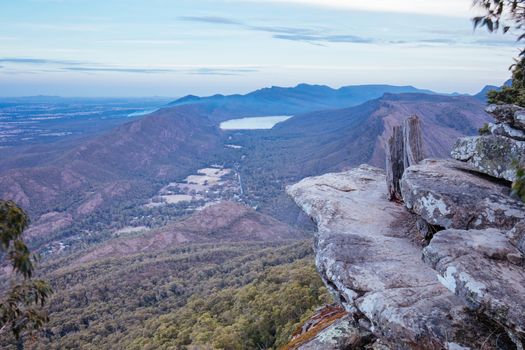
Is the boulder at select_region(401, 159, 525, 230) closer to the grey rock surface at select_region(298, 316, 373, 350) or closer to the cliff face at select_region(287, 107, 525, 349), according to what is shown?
the cliff face at select_region(287, 107, 525, 349)

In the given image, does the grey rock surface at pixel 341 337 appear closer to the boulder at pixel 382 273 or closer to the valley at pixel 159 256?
the boulder at pixel 382 273

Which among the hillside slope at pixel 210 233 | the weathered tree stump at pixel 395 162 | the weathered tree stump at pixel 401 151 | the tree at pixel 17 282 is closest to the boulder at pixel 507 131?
the weathered tree stump at pixel 401 151

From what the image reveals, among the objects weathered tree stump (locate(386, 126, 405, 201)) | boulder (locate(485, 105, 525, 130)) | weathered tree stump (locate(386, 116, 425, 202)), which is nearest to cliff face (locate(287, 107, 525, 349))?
weathered tree stump (locate(386, 126, 405, 201))

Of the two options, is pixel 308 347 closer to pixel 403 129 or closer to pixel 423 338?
pixel 423 338

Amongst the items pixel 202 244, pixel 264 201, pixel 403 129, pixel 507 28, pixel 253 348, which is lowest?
pixel 264 201

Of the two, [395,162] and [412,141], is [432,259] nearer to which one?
[395,162]

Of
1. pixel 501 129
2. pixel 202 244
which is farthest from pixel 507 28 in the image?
pixel 202 244

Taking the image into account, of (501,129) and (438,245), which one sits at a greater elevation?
(501,129)

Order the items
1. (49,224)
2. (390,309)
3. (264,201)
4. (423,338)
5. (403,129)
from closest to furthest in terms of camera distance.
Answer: (423,338), (390,309), (403,129), (49,224), (264,201)
